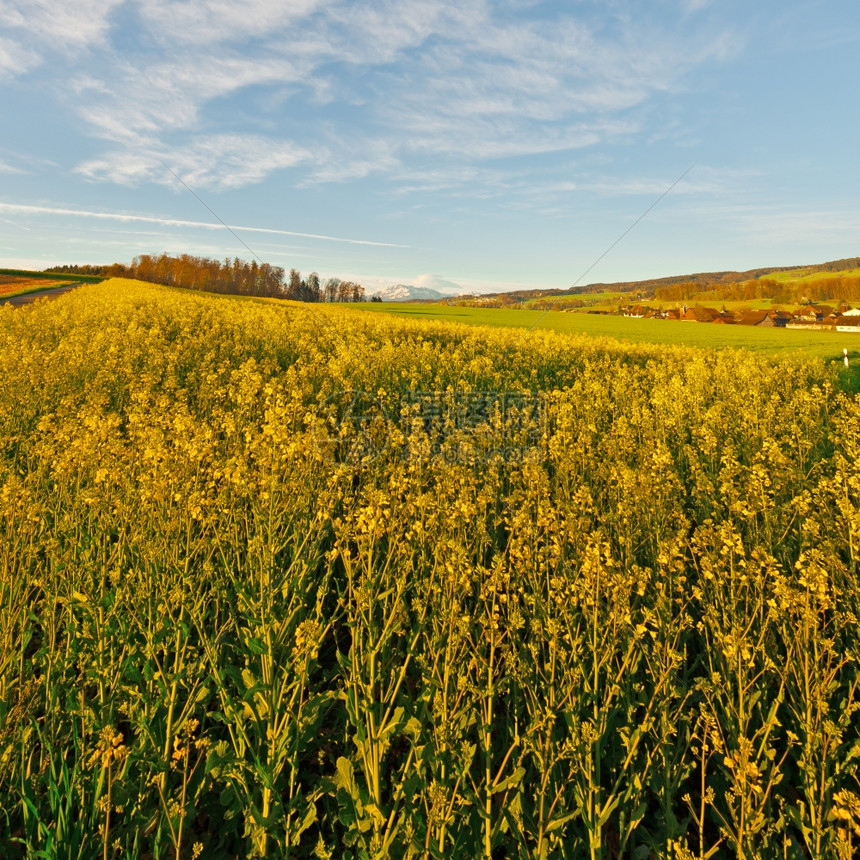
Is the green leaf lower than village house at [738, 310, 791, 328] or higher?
lower

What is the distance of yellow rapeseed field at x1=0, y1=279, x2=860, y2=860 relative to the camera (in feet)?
7.77

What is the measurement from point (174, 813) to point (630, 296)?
320ft

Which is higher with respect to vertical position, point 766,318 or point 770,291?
point 770,291

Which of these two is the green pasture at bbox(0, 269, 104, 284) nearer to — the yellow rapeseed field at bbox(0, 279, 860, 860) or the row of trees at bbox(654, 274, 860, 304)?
the yellow rapeseed field at bbox(0, 279, 860, 860)

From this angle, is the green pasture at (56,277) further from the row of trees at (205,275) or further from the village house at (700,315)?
the village house at (700,315)

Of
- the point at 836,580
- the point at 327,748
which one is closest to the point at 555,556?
the point at 327,748

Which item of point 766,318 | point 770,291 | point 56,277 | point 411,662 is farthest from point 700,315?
point 56,277

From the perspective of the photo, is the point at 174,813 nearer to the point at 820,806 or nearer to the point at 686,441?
the point at 820,806

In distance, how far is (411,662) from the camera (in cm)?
354

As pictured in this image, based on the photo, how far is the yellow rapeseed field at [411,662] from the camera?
93.3 inches

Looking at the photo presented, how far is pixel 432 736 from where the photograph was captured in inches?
104

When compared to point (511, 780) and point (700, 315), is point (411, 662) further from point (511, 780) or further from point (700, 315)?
point (700, 315)

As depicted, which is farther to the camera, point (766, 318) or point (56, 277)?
point (56, 277)

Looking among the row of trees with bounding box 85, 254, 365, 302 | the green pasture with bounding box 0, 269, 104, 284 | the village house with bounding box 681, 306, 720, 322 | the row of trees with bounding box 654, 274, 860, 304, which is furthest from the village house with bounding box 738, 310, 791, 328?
the green pasture with bounding box 0, 269, 104, 284
